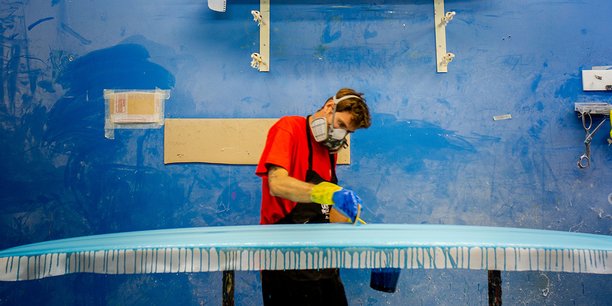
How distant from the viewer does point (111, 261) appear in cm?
111

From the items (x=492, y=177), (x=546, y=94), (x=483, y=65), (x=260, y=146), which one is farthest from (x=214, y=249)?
(x=546, y=94)

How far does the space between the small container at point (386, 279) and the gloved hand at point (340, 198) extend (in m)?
0.26

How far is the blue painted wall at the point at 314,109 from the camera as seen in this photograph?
275cm

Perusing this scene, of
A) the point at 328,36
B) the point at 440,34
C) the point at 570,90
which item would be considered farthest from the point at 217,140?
the point at 570,90

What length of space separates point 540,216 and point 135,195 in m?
2.67

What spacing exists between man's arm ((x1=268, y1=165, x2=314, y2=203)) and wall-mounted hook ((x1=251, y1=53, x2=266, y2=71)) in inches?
43.7

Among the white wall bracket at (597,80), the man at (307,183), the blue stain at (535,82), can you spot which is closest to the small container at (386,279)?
the man at (307,183)

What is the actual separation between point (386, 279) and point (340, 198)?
15.7 inches

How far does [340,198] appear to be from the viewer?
1581 millimetres

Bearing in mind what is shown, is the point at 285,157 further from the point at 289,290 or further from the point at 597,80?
the point at 597,80

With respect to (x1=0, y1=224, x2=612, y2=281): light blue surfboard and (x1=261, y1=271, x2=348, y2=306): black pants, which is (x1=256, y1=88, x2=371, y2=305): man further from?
(x1=0, y1=224, x2=612, y2=281): light blue surfboard

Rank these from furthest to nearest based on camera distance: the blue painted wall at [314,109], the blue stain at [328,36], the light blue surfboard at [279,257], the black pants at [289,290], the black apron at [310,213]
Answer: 1. the blue stain at [328,36]
2. the blue painted wall at [314,109]
3. the black apron at [310,213]
4. the black pants at [289,290]
5. the light blue surfboard at [279,257]

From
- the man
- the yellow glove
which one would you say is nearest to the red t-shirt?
the man

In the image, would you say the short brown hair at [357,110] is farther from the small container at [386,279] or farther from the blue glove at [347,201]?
the small container at [386,279]
